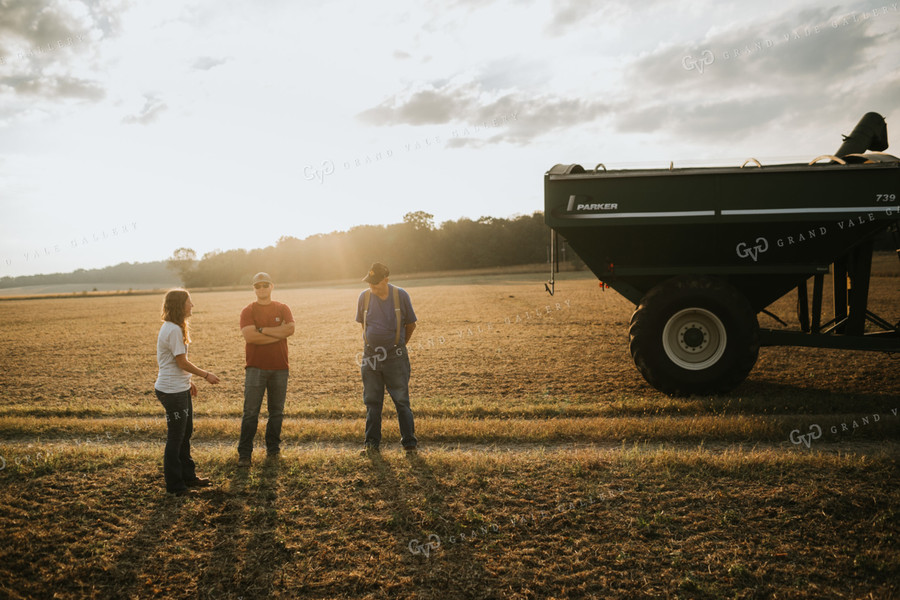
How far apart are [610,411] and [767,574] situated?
441cm

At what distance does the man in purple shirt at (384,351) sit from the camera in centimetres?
641

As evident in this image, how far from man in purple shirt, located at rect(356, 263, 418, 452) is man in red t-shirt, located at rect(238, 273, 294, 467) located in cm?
95

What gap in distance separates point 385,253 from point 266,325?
85.0 m

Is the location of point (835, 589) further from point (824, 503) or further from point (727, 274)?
point (727, 274)

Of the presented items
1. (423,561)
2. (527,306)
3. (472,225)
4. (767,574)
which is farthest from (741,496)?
(472,225)

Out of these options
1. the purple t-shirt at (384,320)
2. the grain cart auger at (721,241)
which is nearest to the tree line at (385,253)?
the grain cart auger at (721,241)

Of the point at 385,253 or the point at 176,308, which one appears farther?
the point at 385,253

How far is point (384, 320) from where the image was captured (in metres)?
6.44

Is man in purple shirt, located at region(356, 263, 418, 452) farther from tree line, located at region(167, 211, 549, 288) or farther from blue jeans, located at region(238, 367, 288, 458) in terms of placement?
tree line, located at region(167, 211, 549, 288)

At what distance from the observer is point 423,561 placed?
418 centimetres

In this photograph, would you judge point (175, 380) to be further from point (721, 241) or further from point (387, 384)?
point (721, 241)
